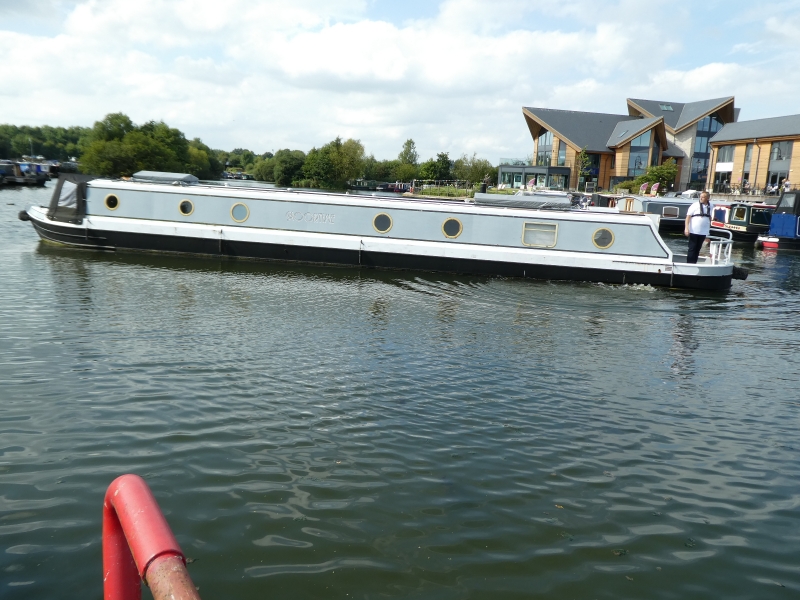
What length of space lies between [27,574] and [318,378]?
166 inches

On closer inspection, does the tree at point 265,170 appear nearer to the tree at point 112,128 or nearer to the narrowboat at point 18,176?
the tree at point 112,128

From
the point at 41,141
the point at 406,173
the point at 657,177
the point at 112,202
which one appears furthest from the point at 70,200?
the point at 41,141

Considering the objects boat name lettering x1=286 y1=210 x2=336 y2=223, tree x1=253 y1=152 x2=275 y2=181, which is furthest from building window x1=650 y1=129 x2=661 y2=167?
tree x1=253 y1=152 x2=275 y2=181

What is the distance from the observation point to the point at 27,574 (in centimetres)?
414

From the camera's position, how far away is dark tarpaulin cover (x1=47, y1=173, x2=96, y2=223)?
59.5 feet

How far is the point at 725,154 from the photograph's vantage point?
192 ft

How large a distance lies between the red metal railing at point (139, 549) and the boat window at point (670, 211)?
38.0m

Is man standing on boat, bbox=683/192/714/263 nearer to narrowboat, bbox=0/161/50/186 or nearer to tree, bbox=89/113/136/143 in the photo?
narrowboat, bbox=0/161/50/186

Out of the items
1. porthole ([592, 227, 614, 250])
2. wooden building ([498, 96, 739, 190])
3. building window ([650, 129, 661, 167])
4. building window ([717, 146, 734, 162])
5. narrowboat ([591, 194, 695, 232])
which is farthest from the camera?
wooden building ([498, 96, 739, 190])

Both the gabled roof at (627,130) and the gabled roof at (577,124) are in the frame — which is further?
the gabled roof at (577,124)

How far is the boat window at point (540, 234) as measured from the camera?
56.0ft

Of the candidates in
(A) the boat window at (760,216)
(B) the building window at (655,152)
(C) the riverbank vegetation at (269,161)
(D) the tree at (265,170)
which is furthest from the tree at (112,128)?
(A) the boat window at (760,216)

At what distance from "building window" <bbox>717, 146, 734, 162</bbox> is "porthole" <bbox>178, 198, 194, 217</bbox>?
54447 millimetres

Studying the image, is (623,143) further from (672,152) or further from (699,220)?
(699,220)
